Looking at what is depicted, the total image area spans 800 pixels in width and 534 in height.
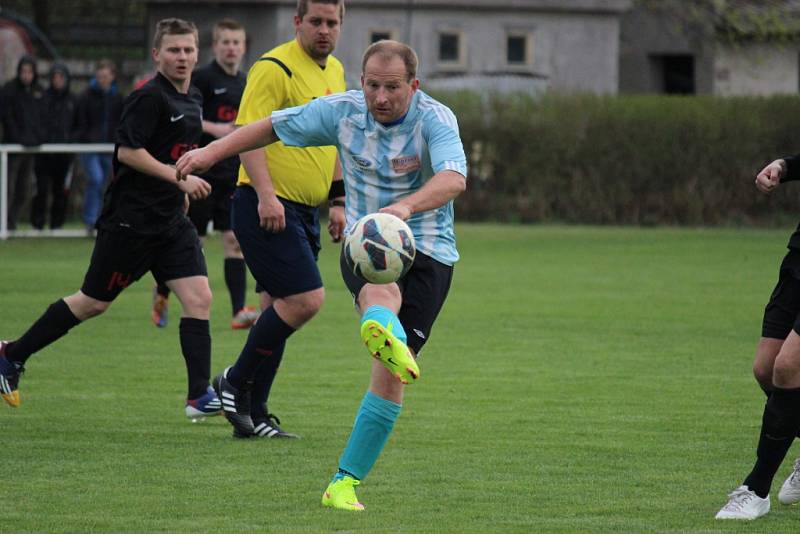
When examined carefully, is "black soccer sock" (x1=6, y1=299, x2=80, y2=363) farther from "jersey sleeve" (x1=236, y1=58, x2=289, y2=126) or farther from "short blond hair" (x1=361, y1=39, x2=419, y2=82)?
"short blond hair" (x1=361, y1=39, x2=419, y2=82)

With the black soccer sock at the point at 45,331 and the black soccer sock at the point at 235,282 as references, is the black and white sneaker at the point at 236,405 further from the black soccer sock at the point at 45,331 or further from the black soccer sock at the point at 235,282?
the black soccer sock at the point at 235,282

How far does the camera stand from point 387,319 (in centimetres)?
568

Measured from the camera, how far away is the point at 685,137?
2703 cm

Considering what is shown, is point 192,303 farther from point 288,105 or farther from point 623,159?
point 623,159

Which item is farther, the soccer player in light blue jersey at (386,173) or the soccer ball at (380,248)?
the soccer player in light blue jersey at (386,173)

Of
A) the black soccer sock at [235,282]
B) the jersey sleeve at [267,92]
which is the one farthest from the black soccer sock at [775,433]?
the black soccer sock at [235,282]

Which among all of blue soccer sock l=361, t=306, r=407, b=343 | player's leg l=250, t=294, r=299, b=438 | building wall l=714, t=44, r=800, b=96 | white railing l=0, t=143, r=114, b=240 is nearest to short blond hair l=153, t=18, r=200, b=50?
player's leg l=250, t=294, r=299, b=438

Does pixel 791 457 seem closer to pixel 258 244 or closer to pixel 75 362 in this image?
pixel 258 244

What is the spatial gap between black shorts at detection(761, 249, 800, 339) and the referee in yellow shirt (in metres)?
2.34

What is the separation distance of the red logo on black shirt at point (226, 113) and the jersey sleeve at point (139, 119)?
5.00 metres

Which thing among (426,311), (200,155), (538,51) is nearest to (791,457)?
(426,311)

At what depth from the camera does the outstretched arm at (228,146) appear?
621cm

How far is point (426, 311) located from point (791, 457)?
2.34 meters

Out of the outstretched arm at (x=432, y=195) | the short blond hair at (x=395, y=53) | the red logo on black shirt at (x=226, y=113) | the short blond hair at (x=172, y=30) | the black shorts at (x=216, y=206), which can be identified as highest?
the short blond hair at (x=172, y=30)
